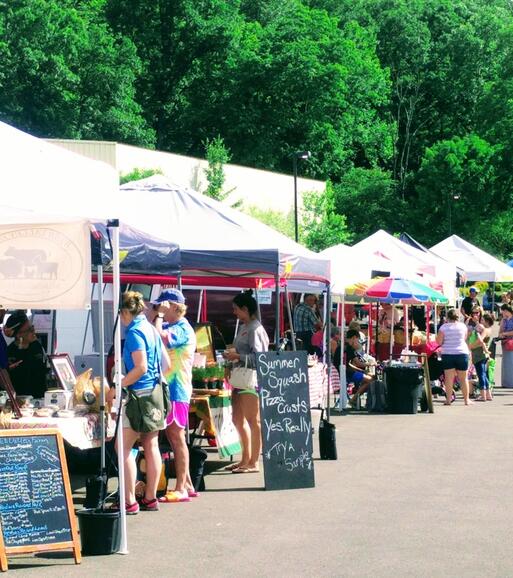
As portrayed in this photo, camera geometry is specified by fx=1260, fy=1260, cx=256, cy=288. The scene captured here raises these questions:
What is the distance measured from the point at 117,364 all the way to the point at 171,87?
6933cm

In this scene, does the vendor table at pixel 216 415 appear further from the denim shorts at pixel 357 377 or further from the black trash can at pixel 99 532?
the denim shorts at pixel 357 377

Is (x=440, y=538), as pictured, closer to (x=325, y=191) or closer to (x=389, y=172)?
(x=325, y=191)

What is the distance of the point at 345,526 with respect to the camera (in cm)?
974

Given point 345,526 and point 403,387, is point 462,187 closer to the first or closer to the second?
point 403,387

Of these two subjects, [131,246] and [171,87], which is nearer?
[131,246]

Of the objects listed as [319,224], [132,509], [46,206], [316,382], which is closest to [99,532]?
[132,509]

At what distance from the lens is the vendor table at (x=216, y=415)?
12.8m

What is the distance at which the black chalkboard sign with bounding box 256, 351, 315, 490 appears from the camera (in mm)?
11781

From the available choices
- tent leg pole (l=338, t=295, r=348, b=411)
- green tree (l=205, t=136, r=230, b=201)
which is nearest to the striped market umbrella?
tent leg pole (l=338, t=295, r=348, b=411)

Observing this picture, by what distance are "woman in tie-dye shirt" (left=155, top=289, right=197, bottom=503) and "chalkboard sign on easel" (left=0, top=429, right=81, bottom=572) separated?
238cm

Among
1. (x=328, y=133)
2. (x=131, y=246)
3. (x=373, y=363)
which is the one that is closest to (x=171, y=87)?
(x=328, y=133)

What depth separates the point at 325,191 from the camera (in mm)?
64625

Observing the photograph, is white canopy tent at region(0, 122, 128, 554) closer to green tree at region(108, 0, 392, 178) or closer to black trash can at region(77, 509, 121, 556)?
black trash can at region(77, 509, 121, 556)

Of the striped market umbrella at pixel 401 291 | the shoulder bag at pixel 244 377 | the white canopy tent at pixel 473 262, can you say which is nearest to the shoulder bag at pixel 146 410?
the shoulder bag at pixel 244 377
